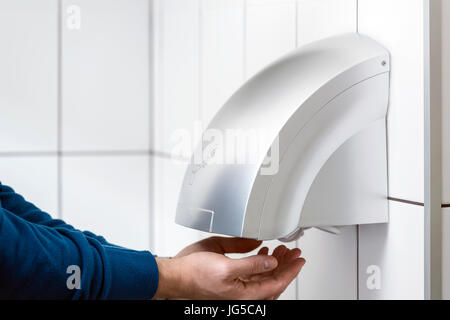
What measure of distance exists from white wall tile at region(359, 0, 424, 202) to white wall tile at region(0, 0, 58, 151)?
93 centimetres

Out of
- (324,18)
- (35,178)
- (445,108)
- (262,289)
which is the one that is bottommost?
(262,289)

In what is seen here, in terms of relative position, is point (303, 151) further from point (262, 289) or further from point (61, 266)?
point (61, 266)

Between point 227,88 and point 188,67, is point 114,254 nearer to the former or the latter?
point 227,88

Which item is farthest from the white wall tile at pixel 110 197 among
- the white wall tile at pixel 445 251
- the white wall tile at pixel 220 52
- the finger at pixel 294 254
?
the white wall tile at pixel 445 251

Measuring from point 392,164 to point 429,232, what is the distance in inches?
3.9

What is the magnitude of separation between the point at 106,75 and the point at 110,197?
1.03 feet

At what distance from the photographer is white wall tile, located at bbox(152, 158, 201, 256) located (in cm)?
121

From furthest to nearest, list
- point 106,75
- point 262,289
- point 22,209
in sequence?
point 106,75 → point 22,209 → point 262,289

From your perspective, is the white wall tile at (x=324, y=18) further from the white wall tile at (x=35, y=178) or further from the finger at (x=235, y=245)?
the white wall tile at (x=35, y=178)

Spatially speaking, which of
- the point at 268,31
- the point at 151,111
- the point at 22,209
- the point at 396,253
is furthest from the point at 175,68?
the point at 396,253

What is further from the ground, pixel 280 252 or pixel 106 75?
pixel 106 75

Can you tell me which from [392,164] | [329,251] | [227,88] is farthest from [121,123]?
[392,164]

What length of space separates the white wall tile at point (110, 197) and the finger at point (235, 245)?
Result: 72 cm

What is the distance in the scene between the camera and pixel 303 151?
580mm
